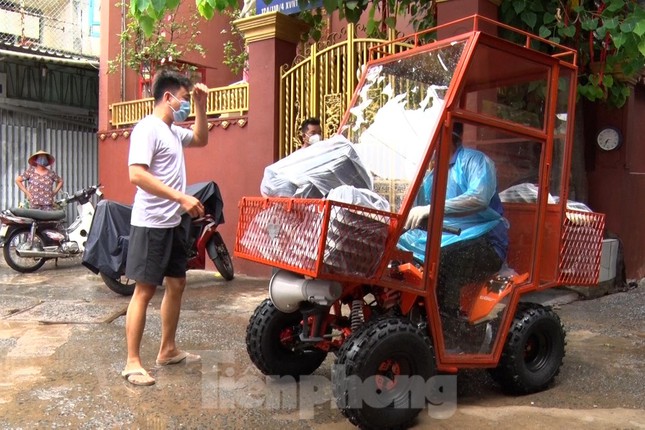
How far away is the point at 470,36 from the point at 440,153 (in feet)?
1.96

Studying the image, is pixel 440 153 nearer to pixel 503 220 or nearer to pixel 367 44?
pixel 503 220

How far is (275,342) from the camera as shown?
3.62 metres

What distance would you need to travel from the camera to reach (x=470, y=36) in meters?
3.13

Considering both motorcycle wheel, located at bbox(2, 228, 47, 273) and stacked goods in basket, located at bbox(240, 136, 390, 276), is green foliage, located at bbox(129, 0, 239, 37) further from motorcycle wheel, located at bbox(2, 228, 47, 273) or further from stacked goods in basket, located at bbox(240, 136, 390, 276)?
motorcycle wheel, located at bbox(2, 228, 47, 273)

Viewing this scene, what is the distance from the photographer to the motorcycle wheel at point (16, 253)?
810 cm

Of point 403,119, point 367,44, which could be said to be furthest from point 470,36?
point 367,44

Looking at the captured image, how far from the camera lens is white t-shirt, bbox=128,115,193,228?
3572 mm

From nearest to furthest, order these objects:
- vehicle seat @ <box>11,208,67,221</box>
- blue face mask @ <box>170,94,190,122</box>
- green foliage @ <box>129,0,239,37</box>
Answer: blue face mask @ <box>170,94,190,122</box> → green foliage @ <box>129,0,239,37</box> → vehicle seat @ <box>11,208,67,221</box>

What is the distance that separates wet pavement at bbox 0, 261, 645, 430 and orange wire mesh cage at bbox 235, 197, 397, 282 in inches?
32.6

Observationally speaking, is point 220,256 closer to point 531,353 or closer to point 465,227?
point 531,353

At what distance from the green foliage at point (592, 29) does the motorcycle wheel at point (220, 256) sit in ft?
12.2

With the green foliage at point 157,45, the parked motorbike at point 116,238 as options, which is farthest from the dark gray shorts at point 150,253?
the green foliage at point 157,45

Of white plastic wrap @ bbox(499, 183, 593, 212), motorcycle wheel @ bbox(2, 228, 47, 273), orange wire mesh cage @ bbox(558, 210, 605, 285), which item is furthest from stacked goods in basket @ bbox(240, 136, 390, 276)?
motorcycle wheel @ bbox(2, 228, 47, 273)

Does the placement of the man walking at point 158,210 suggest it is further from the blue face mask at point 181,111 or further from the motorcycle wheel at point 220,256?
the motorcycle wheel at point 220,256
